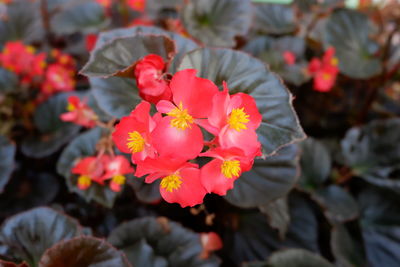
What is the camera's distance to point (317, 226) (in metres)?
0.90

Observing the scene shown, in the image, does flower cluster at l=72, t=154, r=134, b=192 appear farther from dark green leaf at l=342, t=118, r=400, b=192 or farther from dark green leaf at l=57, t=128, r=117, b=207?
dark green leaf at l=342, t=118, r=400, b=192

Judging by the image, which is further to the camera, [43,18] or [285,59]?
[43,18]

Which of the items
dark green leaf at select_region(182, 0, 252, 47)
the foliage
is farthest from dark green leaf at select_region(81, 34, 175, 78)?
dark green leaf at select_region(182, 0, 252, 47)

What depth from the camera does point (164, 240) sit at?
673 millimetres

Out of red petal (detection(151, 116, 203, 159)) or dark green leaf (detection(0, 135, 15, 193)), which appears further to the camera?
dark green leaf (detection(0, 135, 15, 193))

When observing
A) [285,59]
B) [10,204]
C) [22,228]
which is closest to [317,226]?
[285,59]

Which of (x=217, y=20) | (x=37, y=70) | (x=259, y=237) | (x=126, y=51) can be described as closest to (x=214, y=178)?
(x=126, y=51)

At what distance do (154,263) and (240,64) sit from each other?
393 mm

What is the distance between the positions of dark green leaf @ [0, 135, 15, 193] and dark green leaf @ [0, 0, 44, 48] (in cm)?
64

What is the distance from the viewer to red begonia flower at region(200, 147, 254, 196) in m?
0.40

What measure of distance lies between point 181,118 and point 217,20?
0.60 metres

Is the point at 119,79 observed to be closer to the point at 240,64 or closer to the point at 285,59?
the point at 240,64

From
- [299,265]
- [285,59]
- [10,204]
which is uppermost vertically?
[285,59]

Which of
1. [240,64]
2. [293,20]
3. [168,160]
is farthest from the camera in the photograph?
[293,20]
